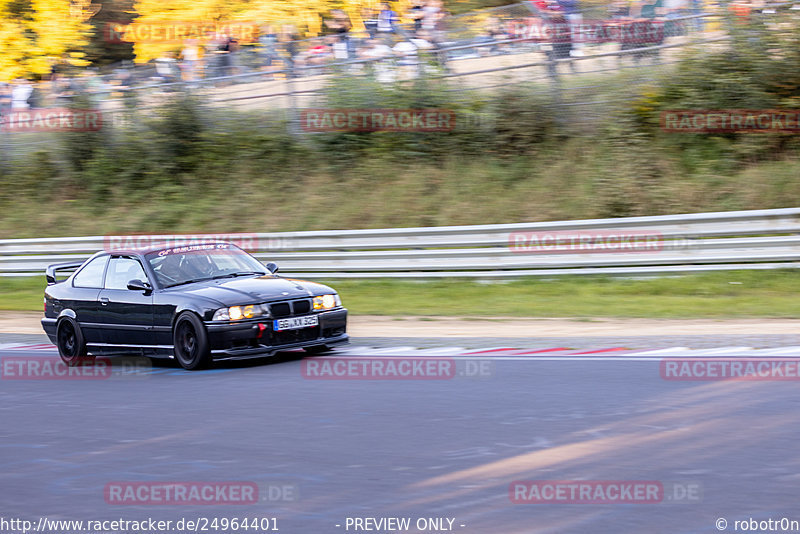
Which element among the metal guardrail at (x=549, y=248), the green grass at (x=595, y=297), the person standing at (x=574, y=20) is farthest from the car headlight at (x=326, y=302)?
the person standing at (x=574, y=20)

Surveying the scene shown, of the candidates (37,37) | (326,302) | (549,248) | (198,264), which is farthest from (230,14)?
(326,302)

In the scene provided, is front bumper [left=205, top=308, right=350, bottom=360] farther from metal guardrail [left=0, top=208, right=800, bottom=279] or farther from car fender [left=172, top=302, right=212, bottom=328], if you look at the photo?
metal guardrail [left=0, top=208, right=800, bottom=279]

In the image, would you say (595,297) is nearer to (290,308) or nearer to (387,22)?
(290,308)

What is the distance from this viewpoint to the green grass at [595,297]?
13469 mm

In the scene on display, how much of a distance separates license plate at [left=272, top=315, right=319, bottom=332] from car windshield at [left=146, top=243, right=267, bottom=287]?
4.08 feet

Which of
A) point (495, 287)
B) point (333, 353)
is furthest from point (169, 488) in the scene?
point (495, 287)

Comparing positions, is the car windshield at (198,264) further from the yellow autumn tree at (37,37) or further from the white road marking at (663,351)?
the yellow autumn tree at (37,37)

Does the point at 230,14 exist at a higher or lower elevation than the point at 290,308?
higher

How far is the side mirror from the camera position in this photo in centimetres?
1082

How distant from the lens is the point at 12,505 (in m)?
5.59

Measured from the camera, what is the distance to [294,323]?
33.9 feet

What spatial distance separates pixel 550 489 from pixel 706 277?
10656 millimetres

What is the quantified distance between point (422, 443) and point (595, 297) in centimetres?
881

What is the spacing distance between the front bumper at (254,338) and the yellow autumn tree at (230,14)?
2072cm
